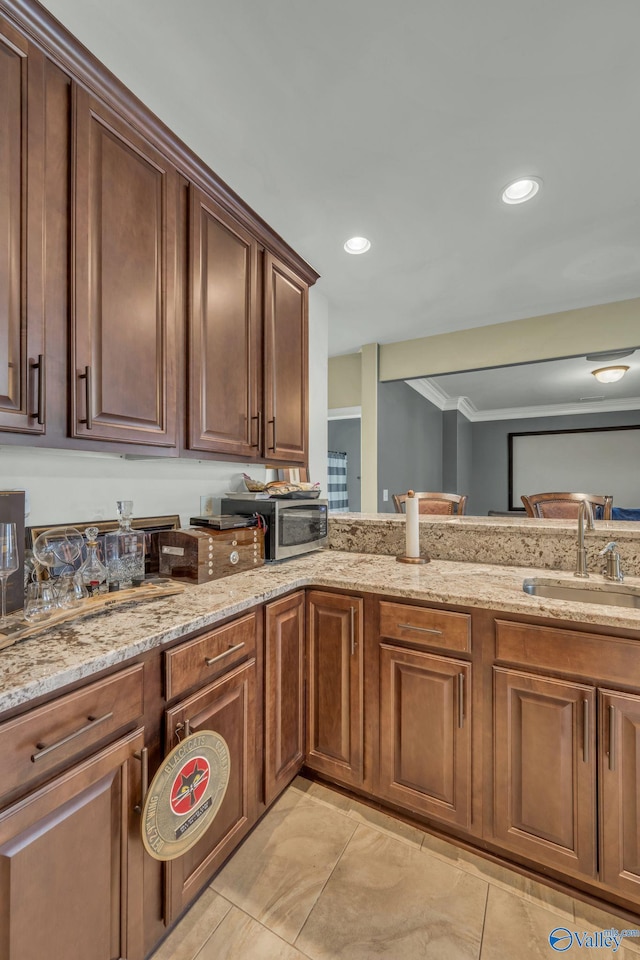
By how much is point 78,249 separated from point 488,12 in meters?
1.33

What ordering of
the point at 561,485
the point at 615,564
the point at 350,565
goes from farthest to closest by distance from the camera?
1. the point at 561,485
2. the point at 350,565
3. the point at 615,564

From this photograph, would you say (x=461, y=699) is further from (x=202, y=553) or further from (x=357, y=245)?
(x=357, y=245)

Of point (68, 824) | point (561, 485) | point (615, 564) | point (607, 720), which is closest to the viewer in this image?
point (68, 824)

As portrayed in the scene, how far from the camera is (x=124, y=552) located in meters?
1.49

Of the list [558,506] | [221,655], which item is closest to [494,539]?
[558,506]

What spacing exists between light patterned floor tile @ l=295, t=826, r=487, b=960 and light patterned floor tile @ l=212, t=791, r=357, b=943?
0.05m

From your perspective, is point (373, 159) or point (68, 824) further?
point (373, 159)

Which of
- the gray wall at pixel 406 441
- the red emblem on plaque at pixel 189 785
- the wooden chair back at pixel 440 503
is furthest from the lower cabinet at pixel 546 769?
the gray wall at pixel 406 441

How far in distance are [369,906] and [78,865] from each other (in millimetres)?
914

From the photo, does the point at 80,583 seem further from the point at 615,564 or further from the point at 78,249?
the point at 615,564

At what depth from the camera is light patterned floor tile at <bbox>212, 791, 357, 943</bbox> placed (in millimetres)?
1265

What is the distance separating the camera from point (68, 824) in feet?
2.87

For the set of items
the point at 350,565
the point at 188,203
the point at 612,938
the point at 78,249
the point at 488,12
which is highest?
the point at 488,12

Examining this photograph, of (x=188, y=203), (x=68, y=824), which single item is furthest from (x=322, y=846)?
(x=188, y=203)
